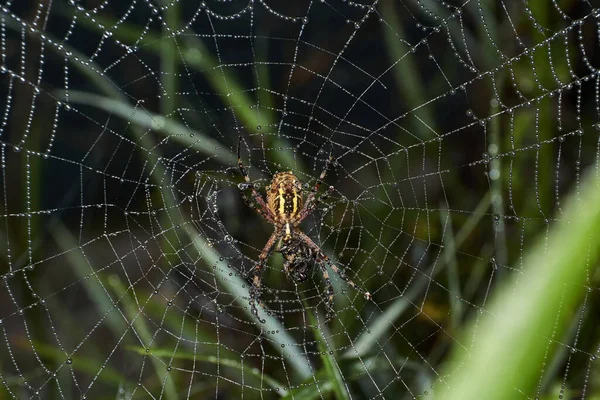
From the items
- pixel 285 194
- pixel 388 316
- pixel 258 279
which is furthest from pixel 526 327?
pixel 258 279

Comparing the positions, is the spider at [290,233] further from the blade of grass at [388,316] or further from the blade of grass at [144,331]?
the blade of grass at [144,331]

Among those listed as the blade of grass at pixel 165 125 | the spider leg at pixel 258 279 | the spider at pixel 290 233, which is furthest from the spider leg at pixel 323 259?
the blade of grass at pixel 165 125

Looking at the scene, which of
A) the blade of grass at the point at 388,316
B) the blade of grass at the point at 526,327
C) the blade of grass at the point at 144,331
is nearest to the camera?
the blade of grass at the point at 526,327

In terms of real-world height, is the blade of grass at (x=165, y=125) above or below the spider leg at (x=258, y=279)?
above

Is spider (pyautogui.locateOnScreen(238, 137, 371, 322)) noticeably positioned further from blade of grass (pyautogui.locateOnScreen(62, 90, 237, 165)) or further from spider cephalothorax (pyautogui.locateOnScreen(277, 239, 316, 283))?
blade of grass (pyautogui.locateOnScreen(62, 90, 237, 165))

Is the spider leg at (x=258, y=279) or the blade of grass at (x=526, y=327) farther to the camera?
the spider leg at (x=258, y=279)

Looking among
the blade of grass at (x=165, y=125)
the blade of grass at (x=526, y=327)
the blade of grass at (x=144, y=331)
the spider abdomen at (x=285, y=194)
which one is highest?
the blade of grass at (x=526, y=327)

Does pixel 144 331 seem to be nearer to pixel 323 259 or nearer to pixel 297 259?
pixel 297 259

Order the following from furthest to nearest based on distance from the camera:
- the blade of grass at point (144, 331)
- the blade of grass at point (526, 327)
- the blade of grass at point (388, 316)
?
the blade of grass at point (144, 331), the blade of grass at point (388, 316), the blade of grass at point (526, 327)
